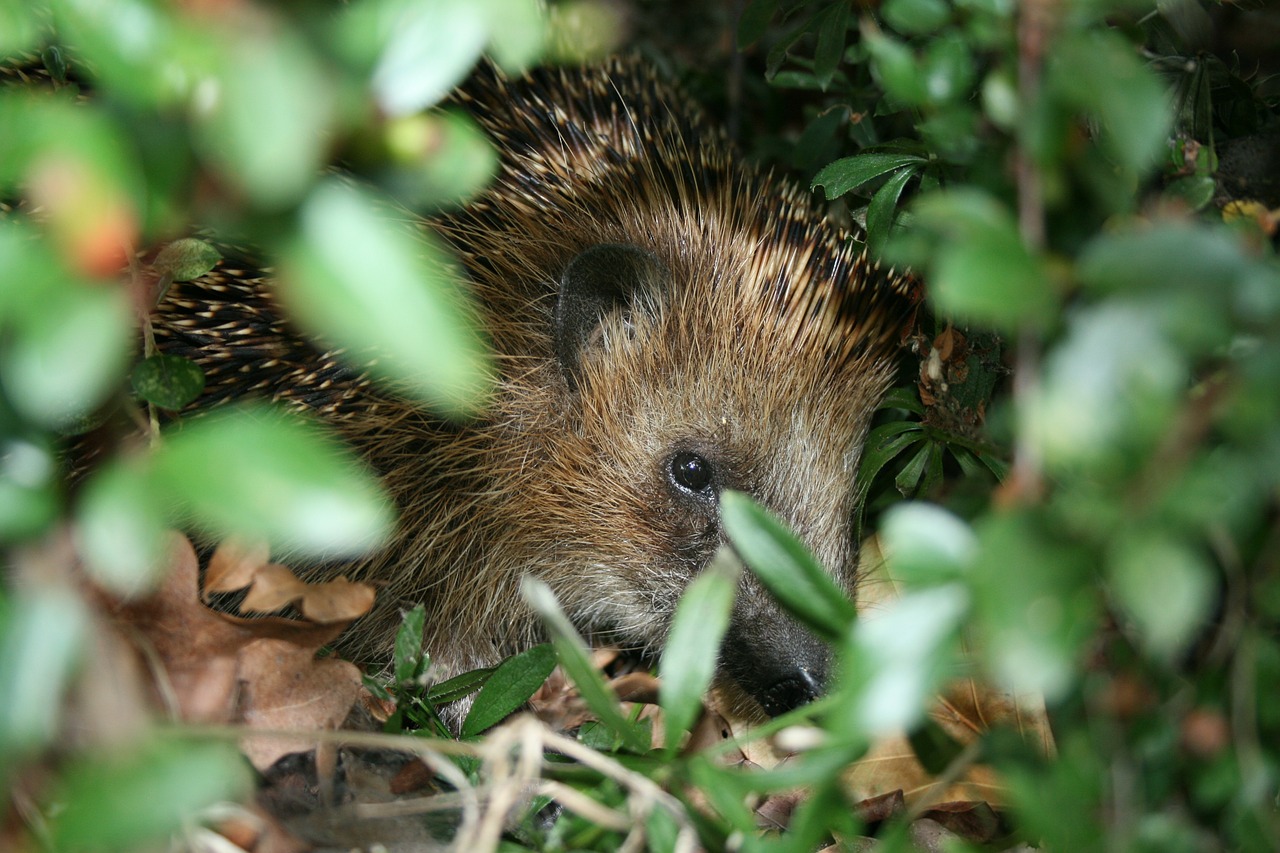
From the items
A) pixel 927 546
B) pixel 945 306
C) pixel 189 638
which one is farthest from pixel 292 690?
pixel 945 306

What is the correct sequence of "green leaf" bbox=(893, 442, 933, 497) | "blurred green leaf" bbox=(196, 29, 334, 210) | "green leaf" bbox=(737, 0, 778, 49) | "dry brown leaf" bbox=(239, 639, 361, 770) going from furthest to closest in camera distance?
"green leaf" bbox=(737, 0, 778, 49) → "green leaf" bbox=(893, 442, 933, 497) → "dry brown leaf" bbox=(239, 639, 361, 770) → "blurred green leaf" bbox=(196, 29, 334, 210)

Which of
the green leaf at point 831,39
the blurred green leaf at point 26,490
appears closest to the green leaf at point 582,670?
the blurred green leaf at point 26,490

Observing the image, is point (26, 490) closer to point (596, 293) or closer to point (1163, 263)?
point (1163, 263)

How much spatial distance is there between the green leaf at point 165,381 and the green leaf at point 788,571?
0.99m

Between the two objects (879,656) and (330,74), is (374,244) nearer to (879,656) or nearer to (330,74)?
(330,74)

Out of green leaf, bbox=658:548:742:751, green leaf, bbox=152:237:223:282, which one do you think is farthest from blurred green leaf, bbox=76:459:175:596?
green leaf, bbox=152:237:223:282

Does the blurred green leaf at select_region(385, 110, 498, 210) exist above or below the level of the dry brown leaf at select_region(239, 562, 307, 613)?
above

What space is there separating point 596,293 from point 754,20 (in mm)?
889

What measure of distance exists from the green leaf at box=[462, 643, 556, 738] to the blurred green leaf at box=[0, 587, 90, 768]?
1.27 metres

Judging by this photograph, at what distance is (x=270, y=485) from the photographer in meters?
1.02

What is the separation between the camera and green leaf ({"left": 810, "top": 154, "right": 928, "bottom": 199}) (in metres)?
2.43

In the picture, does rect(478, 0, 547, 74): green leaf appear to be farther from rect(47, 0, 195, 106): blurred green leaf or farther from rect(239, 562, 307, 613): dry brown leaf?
rect(239, 562, 307, 613): dry brown leaf

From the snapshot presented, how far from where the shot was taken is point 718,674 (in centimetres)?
293

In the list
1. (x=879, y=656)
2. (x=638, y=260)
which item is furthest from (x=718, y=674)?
(x=879, y=656)
